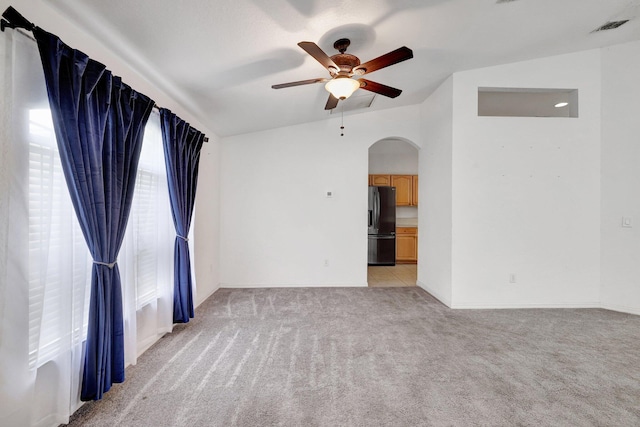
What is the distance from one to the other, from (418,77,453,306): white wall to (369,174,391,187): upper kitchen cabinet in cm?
205

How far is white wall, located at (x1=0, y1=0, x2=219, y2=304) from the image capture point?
152cm

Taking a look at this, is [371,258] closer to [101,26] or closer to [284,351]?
[284,351]

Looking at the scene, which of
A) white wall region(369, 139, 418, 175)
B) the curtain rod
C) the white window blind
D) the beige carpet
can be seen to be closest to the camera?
the curtain rod

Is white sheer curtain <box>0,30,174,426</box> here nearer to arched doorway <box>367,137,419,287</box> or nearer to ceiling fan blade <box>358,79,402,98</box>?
ceiling fan blade <box>358,79,402,98</box>

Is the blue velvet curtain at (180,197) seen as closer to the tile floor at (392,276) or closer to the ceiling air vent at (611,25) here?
the tile floor at (392,276)

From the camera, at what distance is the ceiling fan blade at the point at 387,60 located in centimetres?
191

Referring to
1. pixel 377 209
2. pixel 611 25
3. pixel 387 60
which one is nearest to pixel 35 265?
pixel 387 60

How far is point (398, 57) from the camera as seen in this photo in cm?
197

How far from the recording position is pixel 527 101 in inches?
172

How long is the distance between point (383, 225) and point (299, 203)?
8.10 feet

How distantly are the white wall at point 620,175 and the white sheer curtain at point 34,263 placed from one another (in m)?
5.46

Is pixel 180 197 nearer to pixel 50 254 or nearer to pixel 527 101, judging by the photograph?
pixel 50 254

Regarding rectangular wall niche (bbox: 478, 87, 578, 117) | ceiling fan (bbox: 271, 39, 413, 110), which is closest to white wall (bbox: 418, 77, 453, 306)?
rectangular wall niche (bbox: 478, 87, 578, 117)

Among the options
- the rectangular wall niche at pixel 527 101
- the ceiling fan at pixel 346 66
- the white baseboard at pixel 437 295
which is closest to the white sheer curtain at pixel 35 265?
the ceiling fan at pixel 346 66
